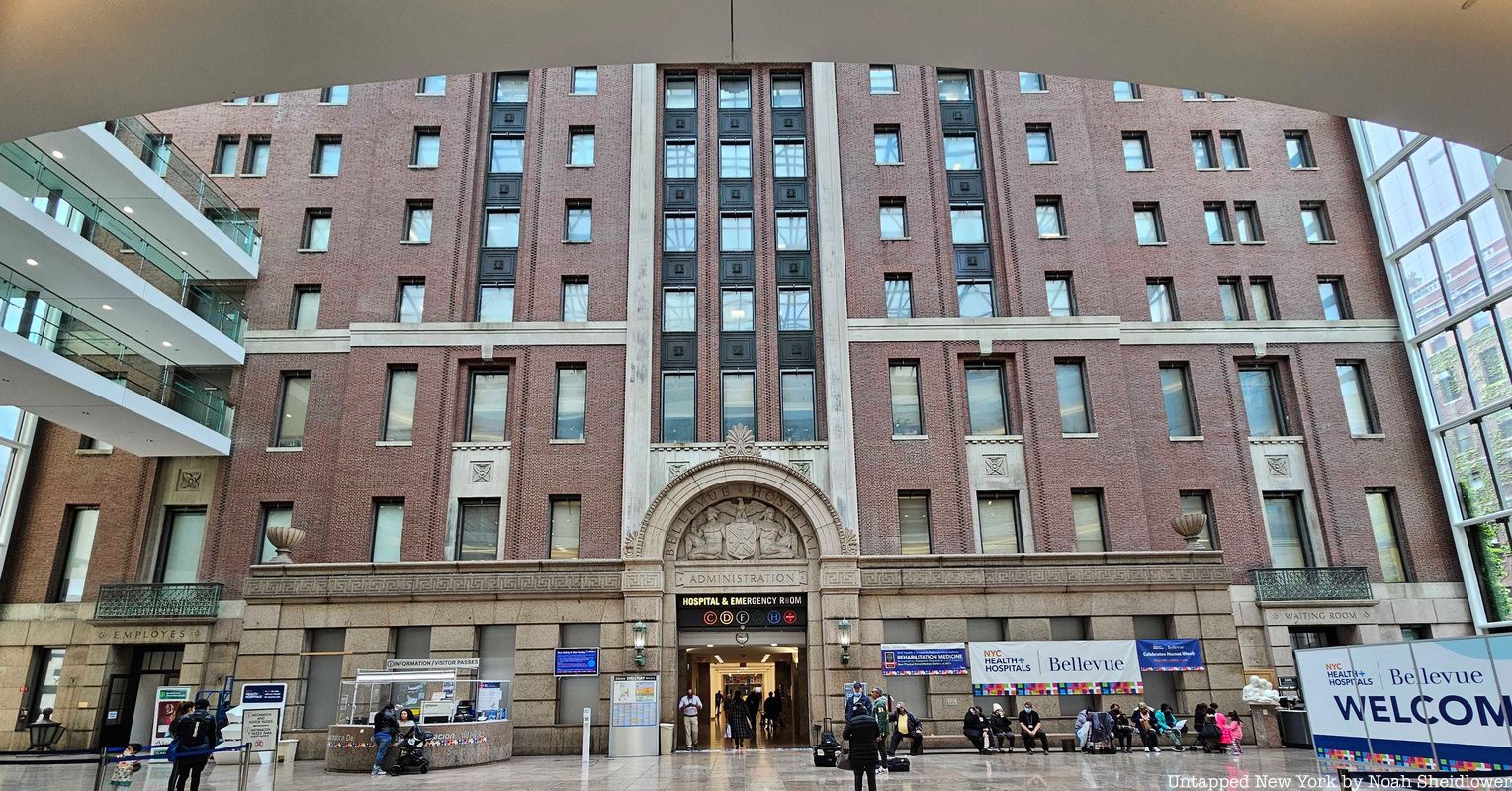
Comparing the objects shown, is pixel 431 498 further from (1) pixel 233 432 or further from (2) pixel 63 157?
(2) pixel 63 157

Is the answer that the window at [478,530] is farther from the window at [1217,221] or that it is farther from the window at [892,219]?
the window at [1217,221]

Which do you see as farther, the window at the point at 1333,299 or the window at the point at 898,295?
the window at the point at 1333,299

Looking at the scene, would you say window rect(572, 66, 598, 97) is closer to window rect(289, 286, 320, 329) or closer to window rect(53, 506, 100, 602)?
window rect(289, 286, 320, 329)

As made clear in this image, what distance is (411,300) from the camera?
30.7 m

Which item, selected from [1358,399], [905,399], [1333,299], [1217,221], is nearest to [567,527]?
[905,399]

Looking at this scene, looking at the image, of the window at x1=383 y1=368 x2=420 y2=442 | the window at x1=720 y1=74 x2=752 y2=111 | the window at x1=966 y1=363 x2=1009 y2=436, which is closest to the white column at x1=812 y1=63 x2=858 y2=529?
the window at x1=720 y1=74 x2=752 y2=111

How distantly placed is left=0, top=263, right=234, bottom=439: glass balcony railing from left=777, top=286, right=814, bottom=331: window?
19.2m

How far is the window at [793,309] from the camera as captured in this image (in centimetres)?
3012

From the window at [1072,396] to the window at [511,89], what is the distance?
21757 mm

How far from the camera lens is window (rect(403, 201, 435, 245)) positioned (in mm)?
31469

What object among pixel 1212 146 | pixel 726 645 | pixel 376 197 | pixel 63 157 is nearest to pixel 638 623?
pixel 726 645

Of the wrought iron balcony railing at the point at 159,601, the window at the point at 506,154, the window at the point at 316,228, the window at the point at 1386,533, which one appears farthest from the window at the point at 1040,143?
the wrought iron balcony railing at the point at 159,601

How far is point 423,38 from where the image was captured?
5555mm

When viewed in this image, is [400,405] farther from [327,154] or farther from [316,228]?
[327,154]
